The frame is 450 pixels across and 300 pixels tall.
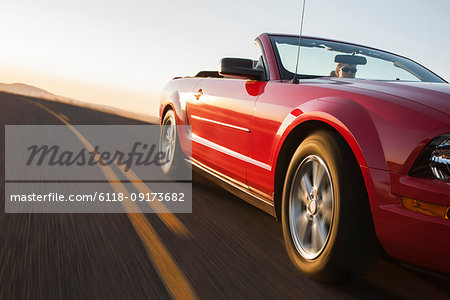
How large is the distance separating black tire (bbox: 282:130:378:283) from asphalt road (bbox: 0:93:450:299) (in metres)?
0.15

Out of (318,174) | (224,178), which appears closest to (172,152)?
(224,178)

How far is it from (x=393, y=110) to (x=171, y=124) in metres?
3.73

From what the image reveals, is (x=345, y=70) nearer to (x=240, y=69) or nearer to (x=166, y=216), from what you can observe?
(x=240, y=69)

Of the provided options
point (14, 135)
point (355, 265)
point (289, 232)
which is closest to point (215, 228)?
point (289, 232)

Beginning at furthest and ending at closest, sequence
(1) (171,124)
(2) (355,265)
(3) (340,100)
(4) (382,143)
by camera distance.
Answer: (1) (171,124) → (3) (340,100) → (2) (355,265) → (4) (382,143)

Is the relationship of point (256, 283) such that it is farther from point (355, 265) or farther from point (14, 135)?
point (14, 135)

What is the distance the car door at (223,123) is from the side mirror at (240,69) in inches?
3.1

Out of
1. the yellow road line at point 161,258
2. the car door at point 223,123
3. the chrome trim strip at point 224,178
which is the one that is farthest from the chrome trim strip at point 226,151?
the yellow road line at point 161,258

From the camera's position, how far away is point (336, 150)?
2834mm

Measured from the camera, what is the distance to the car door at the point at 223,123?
157 inches

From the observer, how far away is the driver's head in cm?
438

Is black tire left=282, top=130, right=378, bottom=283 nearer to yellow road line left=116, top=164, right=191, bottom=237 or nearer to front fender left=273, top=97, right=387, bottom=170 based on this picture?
front fender left=273, top=97, right=387, bottom=170

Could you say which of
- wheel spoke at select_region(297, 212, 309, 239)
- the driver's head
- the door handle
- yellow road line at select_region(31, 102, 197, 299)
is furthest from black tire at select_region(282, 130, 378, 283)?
the door handle

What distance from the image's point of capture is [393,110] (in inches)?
100
